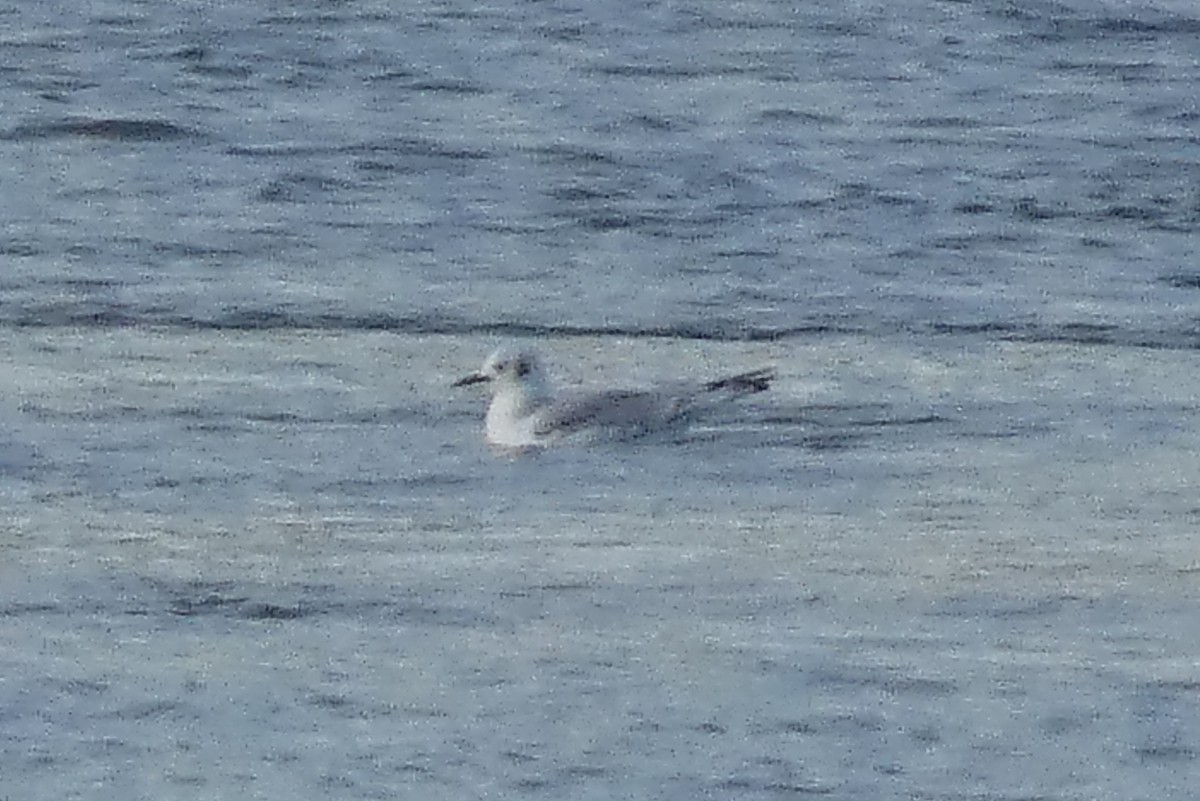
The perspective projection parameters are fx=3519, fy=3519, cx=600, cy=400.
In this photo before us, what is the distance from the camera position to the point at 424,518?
3299mm

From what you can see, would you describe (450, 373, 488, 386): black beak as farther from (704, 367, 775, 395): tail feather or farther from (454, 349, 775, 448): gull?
(704, 367, 775, 395): tail feather

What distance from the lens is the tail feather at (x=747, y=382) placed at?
3655mm

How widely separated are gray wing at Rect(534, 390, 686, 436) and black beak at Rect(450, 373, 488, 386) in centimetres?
10

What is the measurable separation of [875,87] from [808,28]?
0.76 feet

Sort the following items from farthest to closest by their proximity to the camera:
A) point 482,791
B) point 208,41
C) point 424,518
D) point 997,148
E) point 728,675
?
point 208,41
point 997,148
point 424,518
point 728,675
point 482,791

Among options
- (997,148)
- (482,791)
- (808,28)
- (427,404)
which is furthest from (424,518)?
(808,28)

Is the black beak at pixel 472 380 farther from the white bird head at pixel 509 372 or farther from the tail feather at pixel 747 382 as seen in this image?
the tail feather at pixel 747 382

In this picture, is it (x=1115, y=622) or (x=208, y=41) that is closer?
(x=1115, y=622)

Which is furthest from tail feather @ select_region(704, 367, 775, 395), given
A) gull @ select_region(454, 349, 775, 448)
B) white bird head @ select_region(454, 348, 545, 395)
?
white bird head @ select_region(454, 348, 545, 395)

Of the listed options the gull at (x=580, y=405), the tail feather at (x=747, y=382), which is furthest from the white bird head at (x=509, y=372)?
the tail feather at (x=747, y=382)

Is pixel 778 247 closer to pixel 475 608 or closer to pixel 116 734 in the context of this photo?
pixel 475 608

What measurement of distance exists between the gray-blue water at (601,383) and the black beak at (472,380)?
24 millimetres

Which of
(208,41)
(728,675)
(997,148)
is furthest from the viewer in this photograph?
(208,41)

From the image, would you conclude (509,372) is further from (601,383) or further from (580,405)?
(601,383)
